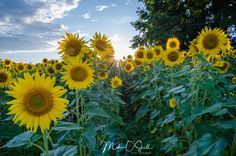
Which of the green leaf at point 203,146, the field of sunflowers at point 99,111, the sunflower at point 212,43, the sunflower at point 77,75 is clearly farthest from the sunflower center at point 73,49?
the green leaf at point 203,146

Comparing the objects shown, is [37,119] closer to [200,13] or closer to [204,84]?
[204,84]

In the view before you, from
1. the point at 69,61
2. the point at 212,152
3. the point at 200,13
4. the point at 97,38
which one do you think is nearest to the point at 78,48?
the point at 69,61

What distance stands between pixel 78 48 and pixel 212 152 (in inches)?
74.1

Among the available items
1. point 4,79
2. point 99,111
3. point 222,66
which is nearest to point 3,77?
point 4,79

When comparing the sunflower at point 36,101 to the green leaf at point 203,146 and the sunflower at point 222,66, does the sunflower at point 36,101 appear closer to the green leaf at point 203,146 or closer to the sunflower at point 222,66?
the green leaf at point 203,146

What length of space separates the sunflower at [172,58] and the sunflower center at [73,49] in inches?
84.9

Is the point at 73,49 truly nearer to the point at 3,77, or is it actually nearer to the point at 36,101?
the point at 36,101

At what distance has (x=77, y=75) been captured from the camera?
10.6 ft

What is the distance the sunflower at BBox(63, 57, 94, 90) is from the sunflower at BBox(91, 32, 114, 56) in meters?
0.83

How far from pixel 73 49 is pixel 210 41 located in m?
1.80

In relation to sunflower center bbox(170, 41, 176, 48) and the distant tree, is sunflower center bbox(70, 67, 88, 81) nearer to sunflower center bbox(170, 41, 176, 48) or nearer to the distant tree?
sunflower center bbox(170, 41, 176, 48)

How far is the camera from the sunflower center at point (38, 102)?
7.41 feet

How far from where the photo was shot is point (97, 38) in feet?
13.7

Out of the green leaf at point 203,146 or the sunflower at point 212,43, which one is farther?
the sunflower at point 212,43
